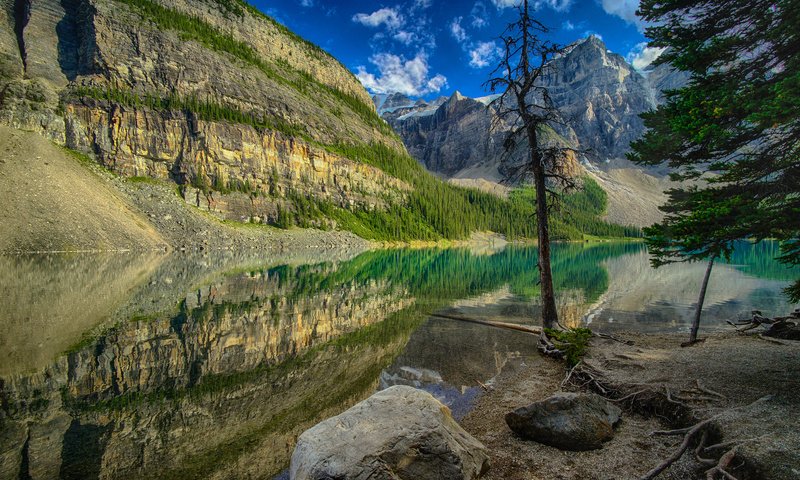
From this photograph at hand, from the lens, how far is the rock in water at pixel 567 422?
671 centimetres

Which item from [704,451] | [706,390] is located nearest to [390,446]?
[704,451]

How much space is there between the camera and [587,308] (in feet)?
84.6

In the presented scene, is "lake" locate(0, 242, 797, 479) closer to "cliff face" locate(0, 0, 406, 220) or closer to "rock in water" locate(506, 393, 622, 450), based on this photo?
"rock in water" locate(506, 393, 622, 450)

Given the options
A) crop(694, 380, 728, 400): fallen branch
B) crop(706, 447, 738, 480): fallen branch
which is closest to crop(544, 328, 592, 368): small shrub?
crop(694, 380, 728, 400): fallen branch

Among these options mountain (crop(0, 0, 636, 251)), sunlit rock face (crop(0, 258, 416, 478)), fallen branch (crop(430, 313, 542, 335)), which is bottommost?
fallen branch (crop(430, 313, 542, 335))

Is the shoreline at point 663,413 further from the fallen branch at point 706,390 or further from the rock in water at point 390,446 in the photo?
the rock in water at point 390,446

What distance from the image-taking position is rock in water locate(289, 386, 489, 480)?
4777mm

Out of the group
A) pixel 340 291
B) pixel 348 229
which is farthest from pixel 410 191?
pixel 340 291

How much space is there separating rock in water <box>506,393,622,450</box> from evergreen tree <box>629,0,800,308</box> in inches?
159

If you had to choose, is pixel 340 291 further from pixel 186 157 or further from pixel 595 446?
pixel 186 157

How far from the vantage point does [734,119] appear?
25.0 feet

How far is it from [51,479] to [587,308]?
27.7 metres

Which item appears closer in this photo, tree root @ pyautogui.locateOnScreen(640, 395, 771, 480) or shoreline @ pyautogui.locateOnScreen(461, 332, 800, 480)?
tree root @ pyautogui.locateOnScreen(640, 395, 771, 480)

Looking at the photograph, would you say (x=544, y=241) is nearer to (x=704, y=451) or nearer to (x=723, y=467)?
(x=704, y=451)
